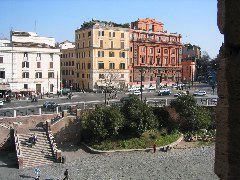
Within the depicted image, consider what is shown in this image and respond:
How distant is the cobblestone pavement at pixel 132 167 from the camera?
963 inches

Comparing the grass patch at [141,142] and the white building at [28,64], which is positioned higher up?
the white building at [28,64]

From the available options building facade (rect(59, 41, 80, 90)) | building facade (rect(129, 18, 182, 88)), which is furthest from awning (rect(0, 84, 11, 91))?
building facade (rect(129, 18, 182, 88))

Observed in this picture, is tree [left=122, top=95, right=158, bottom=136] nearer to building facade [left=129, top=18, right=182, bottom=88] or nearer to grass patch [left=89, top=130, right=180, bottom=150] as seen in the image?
grass patch [left=89, top=130, right=180, bottom=150]

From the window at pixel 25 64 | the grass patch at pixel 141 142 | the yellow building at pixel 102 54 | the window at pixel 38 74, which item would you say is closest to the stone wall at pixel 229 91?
the grass patch at pixel 141 142

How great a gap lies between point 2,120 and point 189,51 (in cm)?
7747

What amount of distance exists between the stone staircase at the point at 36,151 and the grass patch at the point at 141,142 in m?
4.10

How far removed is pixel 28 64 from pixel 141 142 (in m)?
31.8

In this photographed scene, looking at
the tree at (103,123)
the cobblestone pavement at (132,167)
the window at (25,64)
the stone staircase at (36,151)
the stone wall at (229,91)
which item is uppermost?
the window at (25,64)

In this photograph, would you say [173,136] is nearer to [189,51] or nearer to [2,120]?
[2,120]

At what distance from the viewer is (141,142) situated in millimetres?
31312

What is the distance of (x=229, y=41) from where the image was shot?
4734 mm

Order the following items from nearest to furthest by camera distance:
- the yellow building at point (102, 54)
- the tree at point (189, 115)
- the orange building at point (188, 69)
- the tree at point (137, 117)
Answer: the tree at point (137, 117), the tree at point (189, 115), the yellow building at point (102, 54), the orange building at point (188, 69)

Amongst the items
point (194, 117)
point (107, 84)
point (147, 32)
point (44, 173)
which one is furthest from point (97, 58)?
point (44, 173)

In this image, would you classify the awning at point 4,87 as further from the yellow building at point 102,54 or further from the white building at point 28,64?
the yellow building at point 102,54
